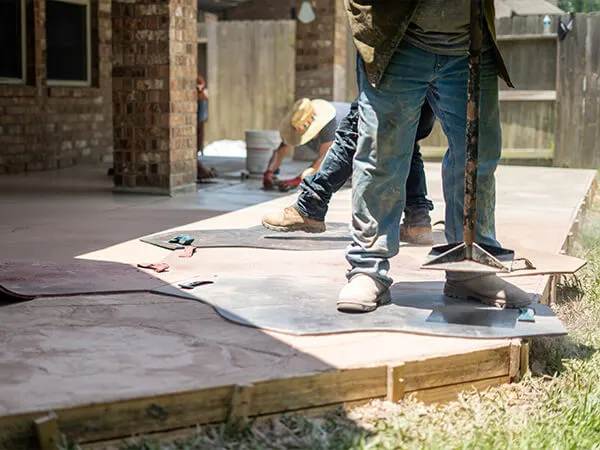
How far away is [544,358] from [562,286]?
1.43 m

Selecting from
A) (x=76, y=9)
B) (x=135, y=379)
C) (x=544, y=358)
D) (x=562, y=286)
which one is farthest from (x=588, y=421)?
(x=76, y=9)

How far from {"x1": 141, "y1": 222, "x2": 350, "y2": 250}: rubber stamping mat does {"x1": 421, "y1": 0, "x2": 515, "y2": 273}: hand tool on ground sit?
1724mm

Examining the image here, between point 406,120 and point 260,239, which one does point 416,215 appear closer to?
point 260,239

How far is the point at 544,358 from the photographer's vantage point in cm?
346

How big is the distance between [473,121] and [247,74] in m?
12.4

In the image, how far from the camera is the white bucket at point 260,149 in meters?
9.89

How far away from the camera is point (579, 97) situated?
458 inches

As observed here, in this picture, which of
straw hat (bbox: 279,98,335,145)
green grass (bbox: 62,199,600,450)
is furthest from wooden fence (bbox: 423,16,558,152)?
green grass (bbox: 62,199,600,450)

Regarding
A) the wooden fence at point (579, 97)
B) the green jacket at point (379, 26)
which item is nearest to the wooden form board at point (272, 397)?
the green jacket at point (379, 26)

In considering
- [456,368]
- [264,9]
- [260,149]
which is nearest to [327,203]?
[456,368]

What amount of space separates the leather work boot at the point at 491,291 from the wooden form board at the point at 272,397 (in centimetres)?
45

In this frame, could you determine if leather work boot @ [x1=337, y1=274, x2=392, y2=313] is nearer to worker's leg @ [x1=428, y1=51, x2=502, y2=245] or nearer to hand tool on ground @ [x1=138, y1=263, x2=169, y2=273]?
worker's leg @ [x1=428, y1=51, x2=502, y2=245]

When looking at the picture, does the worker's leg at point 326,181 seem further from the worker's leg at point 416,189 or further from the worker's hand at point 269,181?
the worker's hand at point 269,181

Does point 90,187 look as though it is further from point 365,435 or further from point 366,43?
point 365,435
